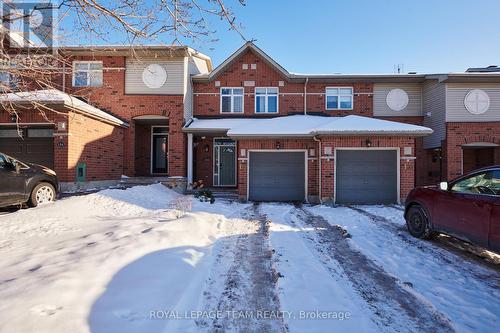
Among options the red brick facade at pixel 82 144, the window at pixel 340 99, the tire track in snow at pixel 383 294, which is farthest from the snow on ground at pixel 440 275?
the window at pixel 340 99

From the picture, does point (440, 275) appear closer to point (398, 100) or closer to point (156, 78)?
point (398, 100)

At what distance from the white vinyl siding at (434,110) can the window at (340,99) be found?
3937 mm

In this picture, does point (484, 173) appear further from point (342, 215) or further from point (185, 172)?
point (185, 172)

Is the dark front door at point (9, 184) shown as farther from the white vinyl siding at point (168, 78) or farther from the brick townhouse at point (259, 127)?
the white vinyl siding at point (168, 78)

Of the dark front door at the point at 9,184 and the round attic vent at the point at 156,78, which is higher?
the round attic vent at the point at 156,78

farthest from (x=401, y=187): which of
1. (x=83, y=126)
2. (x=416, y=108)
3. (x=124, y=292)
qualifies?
(x=83, y=126)

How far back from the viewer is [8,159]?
25.3ft

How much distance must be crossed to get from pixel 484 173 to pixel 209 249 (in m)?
4.99

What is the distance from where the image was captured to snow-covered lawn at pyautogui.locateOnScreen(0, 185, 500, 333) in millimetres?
2883

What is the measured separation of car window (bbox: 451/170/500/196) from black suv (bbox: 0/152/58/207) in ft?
33.4

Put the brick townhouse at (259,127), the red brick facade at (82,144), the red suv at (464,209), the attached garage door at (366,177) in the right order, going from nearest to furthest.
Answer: the red suv at (464,209) < the red brick facade at (82,144) < the brick townhouse at (259,127) < the attached garage door at (366,177)

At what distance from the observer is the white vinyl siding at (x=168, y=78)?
1458 centimetres

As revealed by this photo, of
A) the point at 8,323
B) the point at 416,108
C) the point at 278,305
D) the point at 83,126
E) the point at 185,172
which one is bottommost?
the point at 278,305

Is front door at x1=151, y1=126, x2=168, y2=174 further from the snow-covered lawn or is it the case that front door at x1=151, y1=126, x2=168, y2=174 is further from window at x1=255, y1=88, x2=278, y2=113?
the snow-covered lawn
